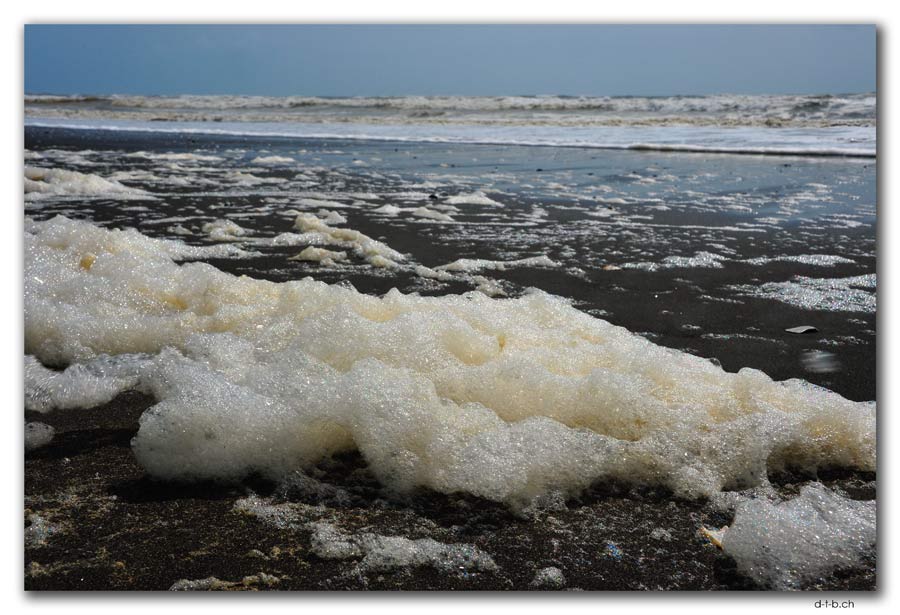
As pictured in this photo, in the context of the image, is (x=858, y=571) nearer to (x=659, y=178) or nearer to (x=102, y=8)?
(x=102, y=8)

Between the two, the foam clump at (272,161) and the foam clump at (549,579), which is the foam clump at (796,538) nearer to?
the foam clump at (549,579)

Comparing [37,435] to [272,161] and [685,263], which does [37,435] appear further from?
[272,161]

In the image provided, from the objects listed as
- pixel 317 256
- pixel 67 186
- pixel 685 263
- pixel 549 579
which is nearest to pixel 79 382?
pixel 549 579

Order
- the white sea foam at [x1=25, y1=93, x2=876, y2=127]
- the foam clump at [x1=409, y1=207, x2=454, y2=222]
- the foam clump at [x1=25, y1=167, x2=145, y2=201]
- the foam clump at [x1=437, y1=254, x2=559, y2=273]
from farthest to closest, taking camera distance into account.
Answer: the white sea foam at [x1=25, y1=93, x2=876, y2=127] < the foam clump at [x1=25, y1=167, x2=145, y2=201] < the foam clump at [x1=409, y1=207, x2=454, y2=222] < the foam clump at [x1=437, y1=254, x2=559, y2=273]

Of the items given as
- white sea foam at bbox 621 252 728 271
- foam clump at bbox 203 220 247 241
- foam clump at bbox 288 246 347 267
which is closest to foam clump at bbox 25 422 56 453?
foam clump at bbox 288 246 347 267

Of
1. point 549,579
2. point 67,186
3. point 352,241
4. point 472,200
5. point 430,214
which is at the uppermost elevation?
point 67,186

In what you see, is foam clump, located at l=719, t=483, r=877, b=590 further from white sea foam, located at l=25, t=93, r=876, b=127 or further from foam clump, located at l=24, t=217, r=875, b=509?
white sea foam, located at l=25, t=93, r=876, b=127

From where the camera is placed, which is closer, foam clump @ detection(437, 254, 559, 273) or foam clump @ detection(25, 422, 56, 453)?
foam clump @ detection(25, 422, 56, 453)
